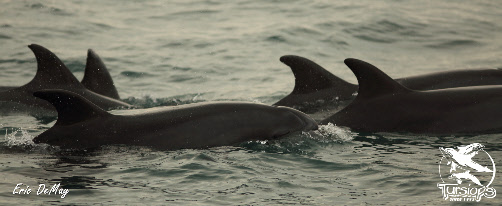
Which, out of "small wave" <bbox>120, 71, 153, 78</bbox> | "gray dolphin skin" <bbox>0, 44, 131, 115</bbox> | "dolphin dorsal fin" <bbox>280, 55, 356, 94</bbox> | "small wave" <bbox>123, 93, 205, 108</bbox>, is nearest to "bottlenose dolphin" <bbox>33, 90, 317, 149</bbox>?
"dolphin dorsal fin" <bbox>280, 55, 356, 94</bbox>

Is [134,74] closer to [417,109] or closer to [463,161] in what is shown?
[417,109]

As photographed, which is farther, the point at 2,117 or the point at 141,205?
the point at 2,117

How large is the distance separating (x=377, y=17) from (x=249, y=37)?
180 inches

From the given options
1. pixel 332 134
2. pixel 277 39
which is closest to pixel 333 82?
pixel 332 134

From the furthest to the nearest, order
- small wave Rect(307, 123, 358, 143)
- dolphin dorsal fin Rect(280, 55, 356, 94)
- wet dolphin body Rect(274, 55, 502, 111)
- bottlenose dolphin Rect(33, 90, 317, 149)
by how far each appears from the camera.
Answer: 1. wet dolphin body Rect(274, 55, 502, 111)
2. dolphin dorsal fin Rect(280, 55, 356, 94)
3. small wave Rect(307, 123, 358, 143)
4. bottlenose dolphin Rect(33, 90, 317, 149)

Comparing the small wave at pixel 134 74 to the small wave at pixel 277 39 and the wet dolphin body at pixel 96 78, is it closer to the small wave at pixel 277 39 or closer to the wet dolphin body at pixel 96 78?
the wet dolphin body at pixel 96 78

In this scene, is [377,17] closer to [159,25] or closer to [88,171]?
[159,25]

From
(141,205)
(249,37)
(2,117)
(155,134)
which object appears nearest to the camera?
(141,205)

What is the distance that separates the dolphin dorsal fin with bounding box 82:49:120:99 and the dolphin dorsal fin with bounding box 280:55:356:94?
377 cm

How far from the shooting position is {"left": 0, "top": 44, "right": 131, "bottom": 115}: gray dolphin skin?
13773 millimetres

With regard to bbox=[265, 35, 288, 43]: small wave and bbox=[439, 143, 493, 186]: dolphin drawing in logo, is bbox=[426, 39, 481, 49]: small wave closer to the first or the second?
bbox=[265, 35, 288, 43]: small wave

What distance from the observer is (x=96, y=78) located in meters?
15.1

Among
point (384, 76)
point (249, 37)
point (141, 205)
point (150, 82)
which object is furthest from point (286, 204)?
point (249, 37)

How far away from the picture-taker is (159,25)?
24.7 meters
